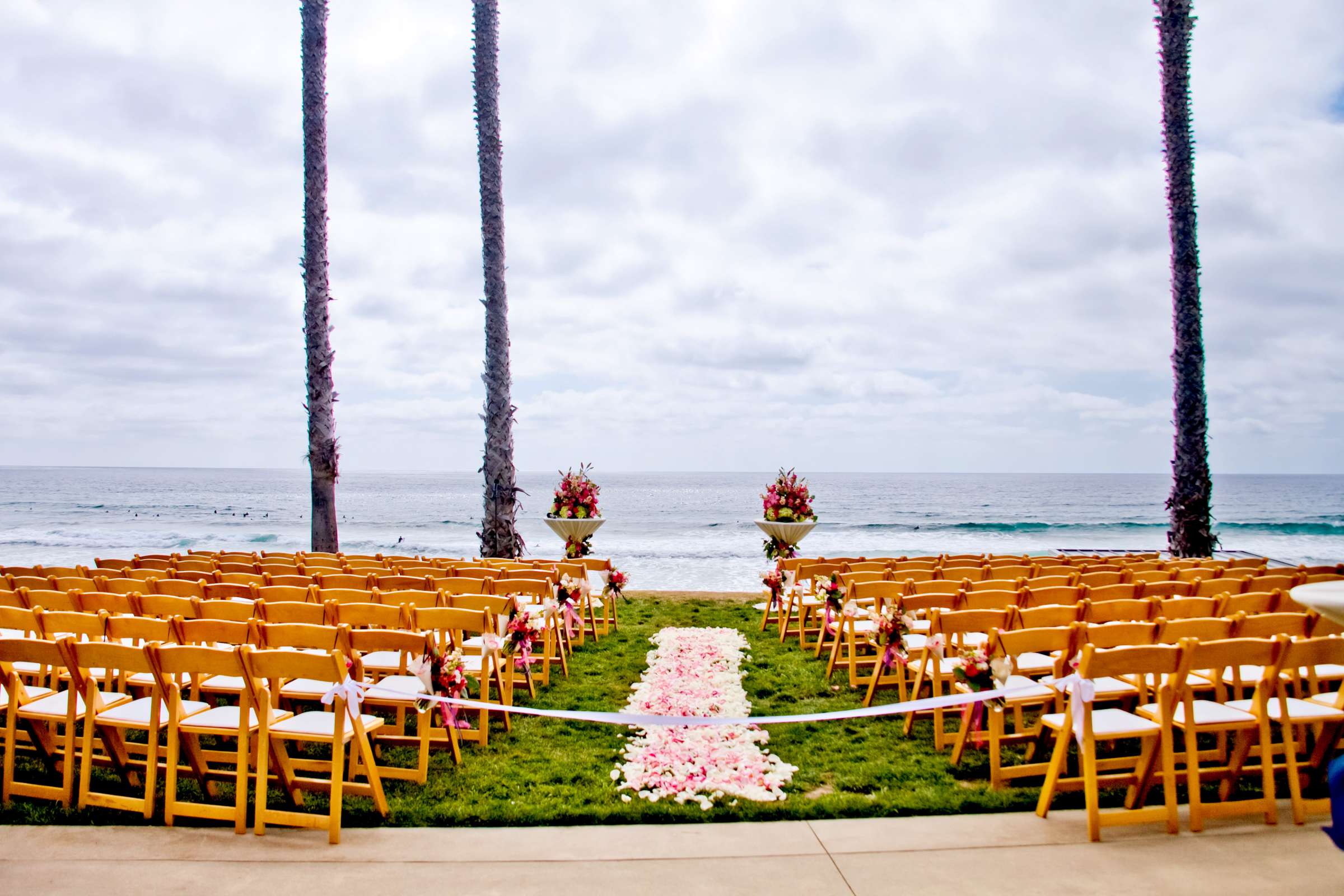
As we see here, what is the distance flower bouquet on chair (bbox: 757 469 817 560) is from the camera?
39.9 ft

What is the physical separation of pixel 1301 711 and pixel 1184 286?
943 cm

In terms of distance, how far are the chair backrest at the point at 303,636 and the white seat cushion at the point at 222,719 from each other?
0.33 meters

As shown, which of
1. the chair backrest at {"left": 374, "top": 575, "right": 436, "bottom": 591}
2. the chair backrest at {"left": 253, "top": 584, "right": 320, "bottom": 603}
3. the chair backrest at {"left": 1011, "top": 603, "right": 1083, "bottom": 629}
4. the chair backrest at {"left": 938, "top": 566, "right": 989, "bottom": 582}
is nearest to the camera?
the chair backrest at {"left": 1011, "top": 603, "right": 1083, "bottom": 629}

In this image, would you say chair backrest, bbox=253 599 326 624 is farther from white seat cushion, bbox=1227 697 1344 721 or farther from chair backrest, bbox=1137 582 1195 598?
chair backrest, bbox=1137 582 1195 598

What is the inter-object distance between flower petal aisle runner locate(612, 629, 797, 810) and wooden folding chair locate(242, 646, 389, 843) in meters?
1.26

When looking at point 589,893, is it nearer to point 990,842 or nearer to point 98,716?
point 990,842

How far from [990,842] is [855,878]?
0.70m

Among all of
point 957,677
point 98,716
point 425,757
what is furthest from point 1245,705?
point 98,716

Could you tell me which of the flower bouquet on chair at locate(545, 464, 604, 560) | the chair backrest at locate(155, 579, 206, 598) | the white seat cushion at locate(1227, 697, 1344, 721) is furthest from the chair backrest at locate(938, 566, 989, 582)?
the chair backrest at locate(155, 579, 206, 598)

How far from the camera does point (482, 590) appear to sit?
6.56 metres

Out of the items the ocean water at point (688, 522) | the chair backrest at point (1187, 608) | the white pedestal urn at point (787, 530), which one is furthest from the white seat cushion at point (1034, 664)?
the ocean water at point (688, 522)

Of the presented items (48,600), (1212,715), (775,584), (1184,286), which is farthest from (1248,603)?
(1184,286)

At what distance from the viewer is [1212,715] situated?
3793 millimetres

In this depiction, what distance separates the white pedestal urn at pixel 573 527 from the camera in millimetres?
12211
